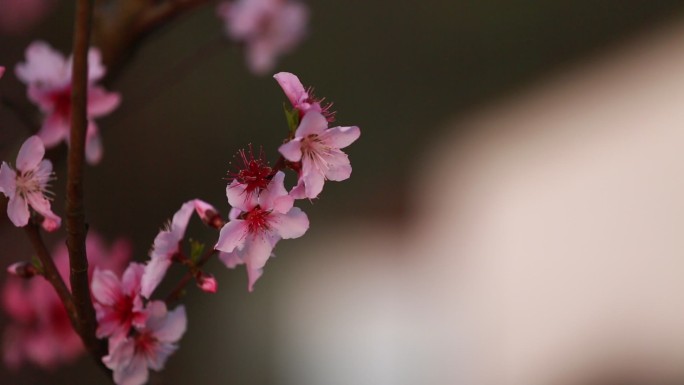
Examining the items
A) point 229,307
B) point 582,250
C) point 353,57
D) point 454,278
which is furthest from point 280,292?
point 582,250

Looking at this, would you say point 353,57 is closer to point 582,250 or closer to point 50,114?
point 582,250

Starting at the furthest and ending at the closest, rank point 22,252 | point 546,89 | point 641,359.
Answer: point 546,89 → point 641,359 → point 22,252

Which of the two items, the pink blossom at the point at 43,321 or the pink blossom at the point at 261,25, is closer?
the pink blossom at the point at 43,321

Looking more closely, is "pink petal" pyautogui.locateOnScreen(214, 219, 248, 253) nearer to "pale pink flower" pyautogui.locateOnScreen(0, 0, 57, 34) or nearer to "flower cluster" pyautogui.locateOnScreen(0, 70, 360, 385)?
"flower cluster" pyautogui.locateOnScreen(0, 70, 360, 385)

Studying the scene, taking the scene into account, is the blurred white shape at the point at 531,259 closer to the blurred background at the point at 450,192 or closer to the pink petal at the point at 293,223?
the blurred background at the point at 450,192

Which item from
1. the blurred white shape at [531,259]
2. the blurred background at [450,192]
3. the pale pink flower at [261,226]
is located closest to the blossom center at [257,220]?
the pale pink flower at [261,226]

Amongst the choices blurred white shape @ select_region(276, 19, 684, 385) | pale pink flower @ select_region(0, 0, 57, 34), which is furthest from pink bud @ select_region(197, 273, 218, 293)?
blurred white shape @ select_region(276, 19, 684, 385)
